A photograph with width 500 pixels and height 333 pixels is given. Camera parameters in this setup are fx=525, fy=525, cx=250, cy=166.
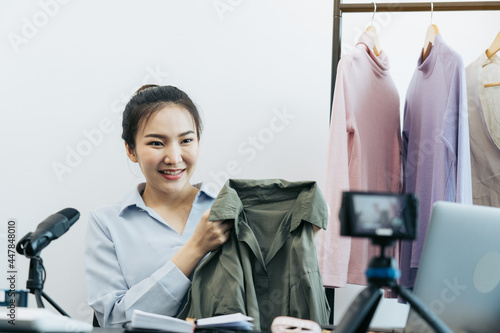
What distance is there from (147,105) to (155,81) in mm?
616

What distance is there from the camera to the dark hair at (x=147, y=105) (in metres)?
1.93

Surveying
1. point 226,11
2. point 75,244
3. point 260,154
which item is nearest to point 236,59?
point 226,11

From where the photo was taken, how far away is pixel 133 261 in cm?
180

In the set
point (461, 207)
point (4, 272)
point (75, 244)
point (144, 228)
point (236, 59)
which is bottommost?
point (4, 272)

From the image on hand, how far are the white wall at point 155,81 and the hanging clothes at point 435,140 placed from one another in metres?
0.34

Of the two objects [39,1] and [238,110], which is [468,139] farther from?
[39,1]

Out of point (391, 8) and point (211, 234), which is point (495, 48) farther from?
point (211, 234)

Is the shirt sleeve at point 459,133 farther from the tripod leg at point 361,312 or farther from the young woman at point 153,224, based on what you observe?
the tripod leg at point 361,312

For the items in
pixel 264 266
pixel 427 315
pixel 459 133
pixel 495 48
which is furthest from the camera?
pixel 495 48

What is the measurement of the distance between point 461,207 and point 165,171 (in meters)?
1.13

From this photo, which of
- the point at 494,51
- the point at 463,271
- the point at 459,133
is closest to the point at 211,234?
the point at 463,271

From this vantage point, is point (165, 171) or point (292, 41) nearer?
point (165, 171)

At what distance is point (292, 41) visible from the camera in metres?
2.46

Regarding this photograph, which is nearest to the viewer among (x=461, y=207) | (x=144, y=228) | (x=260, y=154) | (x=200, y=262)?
(x=461, y=207)
